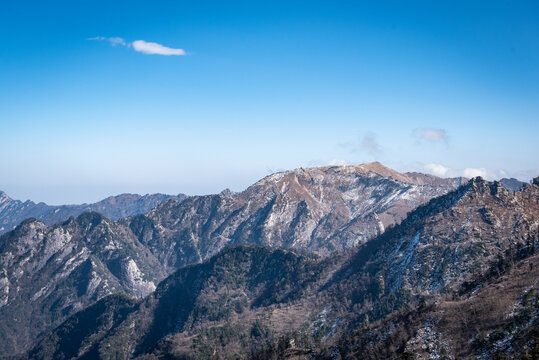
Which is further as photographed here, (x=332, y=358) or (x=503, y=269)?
(x=503, y=269)

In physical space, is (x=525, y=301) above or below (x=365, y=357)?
above

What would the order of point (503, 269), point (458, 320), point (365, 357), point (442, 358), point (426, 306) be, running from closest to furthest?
point (442, 358) < point (458, 320) < point (365, 357) < point (426, 306) < point (503, 269)

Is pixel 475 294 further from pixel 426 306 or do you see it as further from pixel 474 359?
pixel 474 359

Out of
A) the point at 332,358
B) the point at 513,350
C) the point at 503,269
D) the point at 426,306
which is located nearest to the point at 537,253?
the point at 503,269

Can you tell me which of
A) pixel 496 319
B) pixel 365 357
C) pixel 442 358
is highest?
pixel 496 319

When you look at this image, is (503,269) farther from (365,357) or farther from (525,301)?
(365,357)

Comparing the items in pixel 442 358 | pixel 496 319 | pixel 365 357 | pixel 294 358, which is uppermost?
pixel 496 319

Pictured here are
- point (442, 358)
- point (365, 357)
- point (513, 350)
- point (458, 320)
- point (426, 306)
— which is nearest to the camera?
point (513, 350)

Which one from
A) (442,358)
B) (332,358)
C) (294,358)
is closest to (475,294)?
(442,358)

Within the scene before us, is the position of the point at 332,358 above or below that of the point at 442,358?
below
